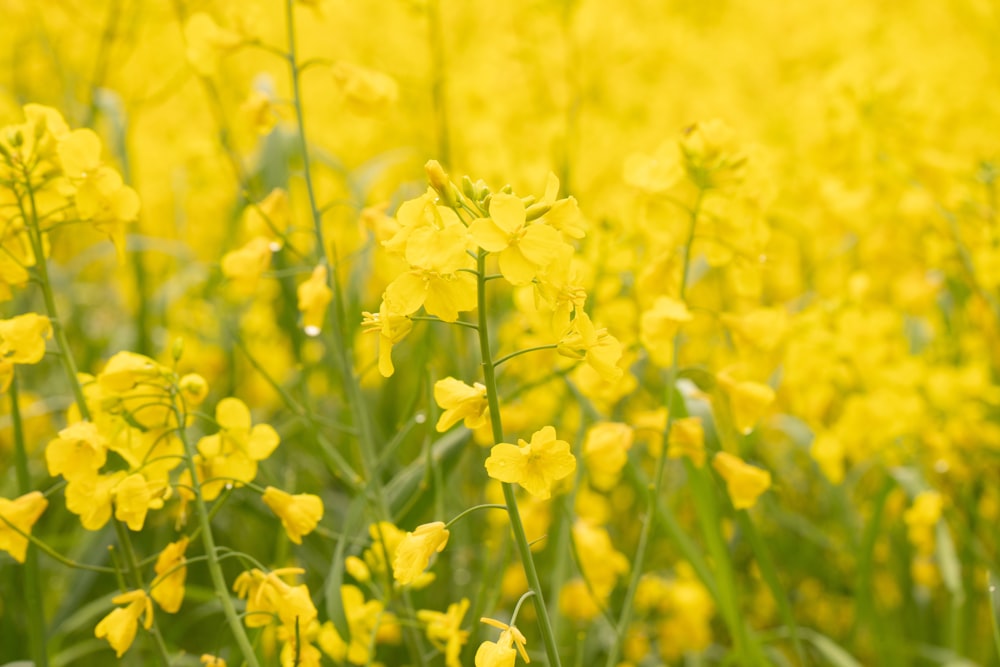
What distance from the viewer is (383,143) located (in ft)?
15.2

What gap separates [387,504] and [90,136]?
72cm

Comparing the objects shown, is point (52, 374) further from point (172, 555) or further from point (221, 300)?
point (172, 555)

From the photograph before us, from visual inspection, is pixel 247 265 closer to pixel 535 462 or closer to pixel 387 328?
pixel 387 328

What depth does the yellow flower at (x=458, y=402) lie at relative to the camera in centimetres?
99

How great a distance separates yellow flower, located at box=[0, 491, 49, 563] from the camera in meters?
1.20

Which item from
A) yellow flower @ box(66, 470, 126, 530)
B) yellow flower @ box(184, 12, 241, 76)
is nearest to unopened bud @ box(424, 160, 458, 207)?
yellow flower @ box(66, 470, 126, 530)

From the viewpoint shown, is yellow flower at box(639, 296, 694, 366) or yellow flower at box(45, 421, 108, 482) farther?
yellow flower at box(639, 296, 694, 366)

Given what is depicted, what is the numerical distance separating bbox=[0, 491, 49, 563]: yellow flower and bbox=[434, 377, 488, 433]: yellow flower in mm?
569

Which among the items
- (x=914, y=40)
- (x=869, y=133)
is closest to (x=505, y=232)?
(x=869, y=133)

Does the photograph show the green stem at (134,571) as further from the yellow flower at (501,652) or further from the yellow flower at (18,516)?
the yellow flower at (501,652)

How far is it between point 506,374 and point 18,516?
3.67 ft

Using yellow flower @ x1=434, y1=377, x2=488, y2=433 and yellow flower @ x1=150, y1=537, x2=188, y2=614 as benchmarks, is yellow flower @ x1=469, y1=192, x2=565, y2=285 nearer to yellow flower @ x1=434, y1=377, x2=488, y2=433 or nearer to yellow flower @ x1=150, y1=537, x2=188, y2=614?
yellow flower @ x1=434, y1=377, x2=488, y2=433

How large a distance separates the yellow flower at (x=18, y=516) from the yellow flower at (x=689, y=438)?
88cm

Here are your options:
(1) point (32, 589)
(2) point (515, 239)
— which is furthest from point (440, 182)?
(1) point (32, 589)
